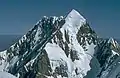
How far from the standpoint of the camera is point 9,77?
50.7 metres

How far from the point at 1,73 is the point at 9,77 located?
194cm

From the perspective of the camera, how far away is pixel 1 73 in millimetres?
51969
